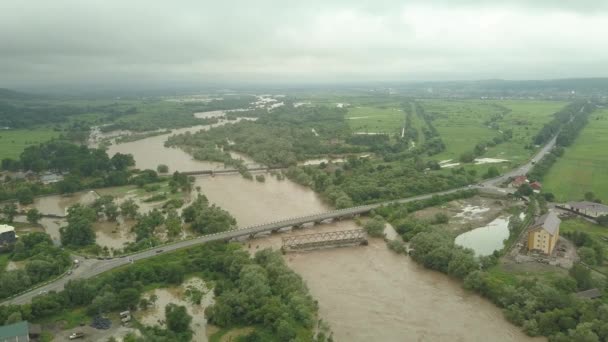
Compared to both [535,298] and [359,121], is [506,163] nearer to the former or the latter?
[535,298]

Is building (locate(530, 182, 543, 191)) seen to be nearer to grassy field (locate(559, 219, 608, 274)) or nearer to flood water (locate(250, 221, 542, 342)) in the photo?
grassy field (locate(559, 219, 608, 274))

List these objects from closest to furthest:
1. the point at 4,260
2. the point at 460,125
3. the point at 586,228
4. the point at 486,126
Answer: the point at 4,260 → the point at 586,228 → the point at 486,126 → the point at 460,125

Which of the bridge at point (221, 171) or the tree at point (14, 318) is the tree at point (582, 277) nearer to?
the tree at point (14, 318)

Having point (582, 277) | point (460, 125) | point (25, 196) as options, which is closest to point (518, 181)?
point (582, 277)

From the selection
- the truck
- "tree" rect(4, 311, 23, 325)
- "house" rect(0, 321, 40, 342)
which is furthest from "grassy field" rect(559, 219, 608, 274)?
"tree" rect(4, 311, 23, 325)

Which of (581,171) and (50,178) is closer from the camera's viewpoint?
(581,171)

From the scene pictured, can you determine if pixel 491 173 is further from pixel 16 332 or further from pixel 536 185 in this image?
pixel 16 332
